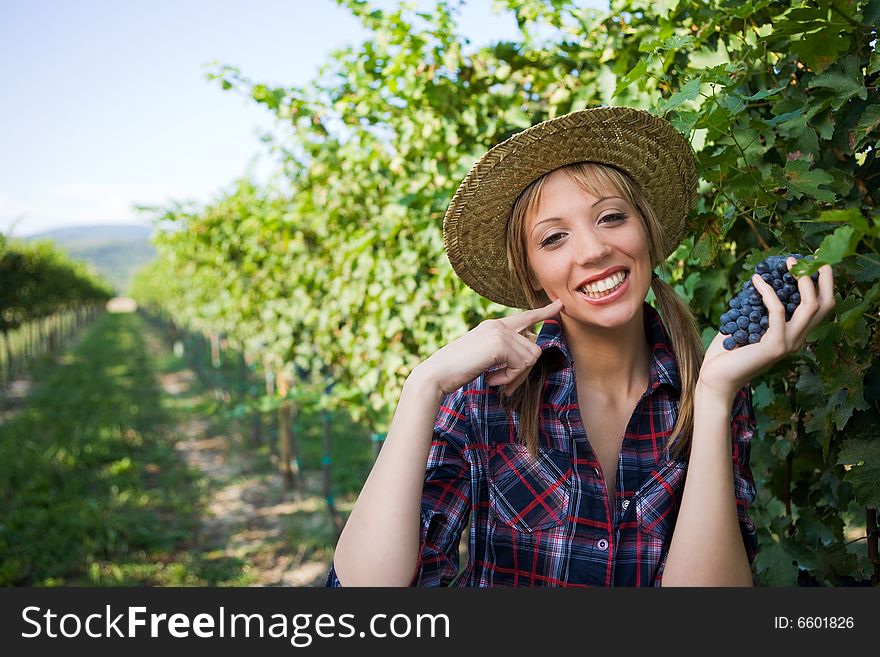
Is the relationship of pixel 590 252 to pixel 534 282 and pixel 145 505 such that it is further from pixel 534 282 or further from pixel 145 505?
pixel 145 505

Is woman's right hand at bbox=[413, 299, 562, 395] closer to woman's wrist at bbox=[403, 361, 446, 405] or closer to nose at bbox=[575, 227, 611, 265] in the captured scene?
woman's wrist at bbox=[403, 361, 446, 405]

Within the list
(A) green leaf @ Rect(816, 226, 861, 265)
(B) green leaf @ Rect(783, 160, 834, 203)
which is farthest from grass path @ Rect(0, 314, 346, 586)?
(A) green leaf @ Rect(816, 226, 861, 265)

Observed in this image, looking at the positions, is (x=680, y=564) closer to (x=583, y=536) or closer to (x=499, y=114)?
(x=583, y=536)

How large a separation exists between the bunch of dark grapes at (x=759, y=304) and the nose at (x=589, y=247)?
0.29 meters

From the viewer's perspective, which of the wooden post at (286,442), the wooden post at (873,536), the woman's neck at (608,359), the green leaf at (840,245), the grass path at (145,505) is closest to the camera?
the green leaf at (840,245)

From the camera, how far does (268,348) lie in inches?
278

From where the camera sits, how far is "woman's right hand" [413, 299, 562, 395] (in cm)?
131

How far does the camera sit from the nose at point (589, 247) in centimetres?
137

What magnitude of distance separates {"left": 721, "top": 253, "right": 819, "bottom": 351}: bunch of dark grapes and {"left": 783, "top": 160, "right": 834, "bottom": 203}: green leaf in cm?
28

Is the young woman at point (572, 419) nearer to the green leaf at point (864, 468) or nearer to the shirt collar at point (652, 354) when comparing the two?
the shirt collar at point (652, 354)

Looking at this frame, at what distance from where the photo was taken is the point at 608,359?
154 centimetres

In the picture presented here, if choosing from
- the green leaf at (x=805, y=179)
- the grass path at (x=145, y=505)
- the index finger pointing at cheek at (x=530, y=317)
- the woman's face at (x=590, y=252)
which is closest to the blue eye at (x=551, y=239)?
the woman's face at (x=590, y=252)

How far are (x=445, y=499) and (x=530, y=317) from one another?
0.38m

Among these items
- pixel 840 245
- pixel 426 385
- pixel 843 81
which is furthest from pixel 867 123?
pixel 426 385
